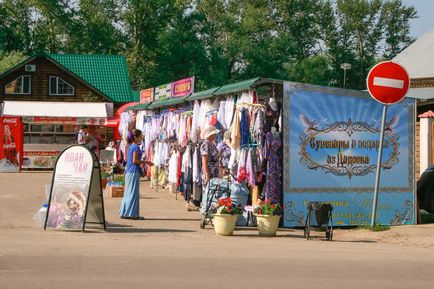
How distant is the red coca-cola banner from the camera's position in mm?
36094

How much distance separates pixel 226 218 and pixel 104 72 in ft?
165

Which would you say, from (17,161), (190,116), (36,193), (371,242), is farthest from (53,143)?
(371,242)

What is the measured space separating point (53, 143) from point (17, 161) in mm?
4967

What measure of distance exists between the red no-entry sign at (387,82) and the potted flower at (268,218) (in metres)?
2.65

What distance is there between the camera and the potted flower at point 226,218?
Result: 14.5 metres

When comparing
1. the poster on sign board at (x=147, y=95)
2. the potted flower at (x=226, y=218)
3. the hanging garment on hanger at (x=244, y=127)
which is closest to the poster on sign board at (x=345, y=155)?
the hanging garment on hanger at (x=244, y=127)

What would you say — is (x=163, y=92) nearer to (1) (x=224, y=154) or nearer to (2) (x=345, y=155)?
(1) (x=224, y=154)

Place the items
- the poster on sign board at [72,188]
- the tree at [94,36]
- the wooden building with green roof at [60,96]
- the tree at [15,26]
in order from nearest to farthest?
1. the poster on sign board at [72,188]
2. the wooden building with green roof at [60,96]
3. the tree at [94,36]
4. the tree at [15,26]

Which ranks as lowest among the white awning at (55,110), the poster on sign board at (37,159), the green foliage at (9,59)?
the poster on sign board at (37,159)

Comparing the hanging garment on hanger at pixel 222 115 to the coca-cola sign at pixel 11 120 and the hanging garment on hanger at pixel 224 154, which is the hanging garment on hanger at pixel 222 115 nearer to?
the hanging garment on hanger at pixel 224 154

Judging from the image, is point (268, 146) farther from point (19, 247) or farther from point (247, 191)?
point (19, 247)

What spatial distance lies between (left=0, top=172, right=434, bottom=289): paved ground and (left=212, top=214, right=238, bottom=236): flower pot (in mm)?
176

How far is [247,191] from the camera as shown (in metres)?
16.0

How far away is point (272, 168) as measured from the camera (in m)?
15.8
